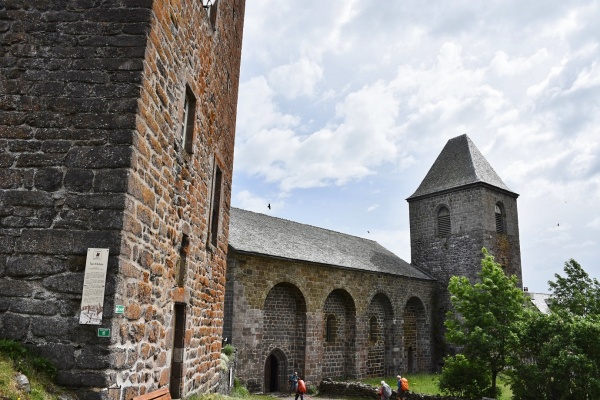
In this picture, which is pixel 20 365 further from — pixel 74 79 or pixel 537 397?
pixel 537 397

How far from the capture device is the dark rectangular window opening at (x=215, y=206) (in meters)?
8.61

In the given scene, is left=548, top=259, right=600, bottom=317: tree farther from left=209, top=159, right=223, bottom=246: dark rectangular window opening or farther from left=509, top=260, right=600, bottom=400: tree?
left=209, top=159, right=223, bottom=246: dark rectangular window opening

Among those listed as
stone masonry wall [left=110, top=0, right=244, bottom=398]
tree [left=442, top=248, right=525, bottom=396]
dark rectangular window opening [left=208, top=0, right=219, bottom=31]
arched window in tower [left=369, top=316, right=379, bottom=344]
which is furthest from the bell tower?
dark rectangular window opening [left=208, top=0, right=219, bottom=31]

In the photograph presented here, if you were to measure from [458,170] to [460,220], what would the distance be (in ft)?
12.2

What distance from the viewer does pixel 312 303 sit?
21359 mm

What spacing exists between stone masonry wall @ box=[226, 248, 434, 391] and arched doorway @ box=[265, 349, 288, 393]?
776 mm

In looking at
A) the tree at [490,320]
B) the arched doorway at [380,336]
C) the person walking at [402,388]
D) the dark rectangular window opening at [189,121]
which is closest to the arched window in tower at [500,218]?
the arched doorway at [380,336]

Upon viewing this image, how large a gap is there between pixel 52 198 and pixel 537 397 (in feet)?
50.1

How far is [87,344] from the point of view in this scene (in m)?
4.10

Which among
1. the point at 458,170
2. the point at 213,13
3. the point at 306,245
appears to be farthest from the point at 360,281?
the point at 213,13

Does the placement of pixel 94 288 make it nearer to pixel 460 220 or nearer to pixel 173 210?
pixel 173 210

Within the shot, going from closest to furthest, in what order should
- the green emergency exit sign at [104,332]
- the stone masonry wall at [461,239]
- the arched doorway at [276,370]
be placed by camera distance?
the green emergency exit sign at [104,332], the arched doorway at [276,370], the stone masonry wall at [461,239]

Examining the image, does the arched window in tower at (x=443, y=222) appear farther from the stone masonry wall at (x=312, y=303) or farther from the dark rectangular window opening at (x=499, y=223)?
the stone masonry wall at (x=312, y=303)

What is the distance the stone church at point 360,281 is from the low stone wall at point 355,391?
0.64m
